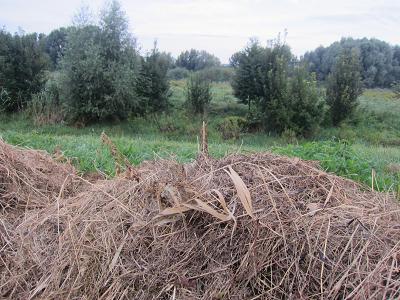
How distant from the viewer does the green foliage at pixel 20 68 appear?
683 inches

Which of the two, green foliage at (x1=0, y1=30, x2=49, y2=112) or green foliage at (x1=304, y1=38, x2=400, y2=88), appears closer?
green foliage at (x1=0, y1=30, x2=49, y2=112)

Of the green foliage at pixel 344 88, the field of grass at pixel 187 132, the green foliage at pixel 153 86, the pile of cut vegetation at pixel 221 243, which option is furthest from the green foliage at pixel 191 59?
the pile of cut vegetation at pixel 221 243

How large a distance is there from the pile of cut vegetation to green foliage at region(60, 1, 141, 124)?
1383cm

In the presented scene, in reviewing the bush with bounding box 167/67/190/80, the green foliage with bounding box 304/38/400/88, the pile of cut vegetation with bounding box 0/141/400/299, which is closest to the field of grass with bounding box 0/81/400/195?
the pile of cut vegetation with bounding box 0/141/400/299

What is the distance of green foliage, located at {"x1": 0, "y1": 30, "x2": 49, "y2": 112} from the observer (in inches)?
683

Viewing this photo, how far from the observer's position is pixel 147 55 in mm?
18031

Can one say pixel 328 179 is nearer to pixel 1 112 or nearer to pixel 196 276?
pixel 196 276

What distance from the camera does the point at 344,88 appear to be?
16969 millimetres

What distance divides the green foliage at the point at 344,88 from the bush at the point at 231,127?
3.83 m

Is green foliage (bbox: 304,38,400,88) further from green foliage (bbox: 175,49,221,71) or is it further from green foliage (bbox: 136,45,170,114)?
green foliage (bbox: 136,45,170,114)

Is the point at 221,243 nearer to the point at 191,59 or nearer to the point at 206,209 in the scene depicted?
the point at 206,209

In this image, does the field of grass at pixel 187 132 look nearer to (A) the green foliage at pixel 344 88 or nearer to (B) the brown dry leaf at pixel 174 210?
(A) the green foliage at pixel 344 88

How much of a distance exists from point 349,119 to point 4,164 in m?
15.8

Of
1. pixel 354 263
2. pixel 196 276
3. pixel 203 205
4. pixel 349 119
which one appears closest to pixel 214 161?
pixel 203 205
